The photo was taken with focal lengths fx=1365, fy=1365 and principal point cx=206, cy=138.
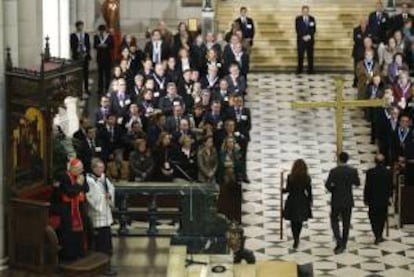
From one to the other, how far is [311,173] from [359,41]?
615 cm

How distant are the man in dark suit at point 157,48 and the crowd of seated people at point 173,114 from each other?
22 mm

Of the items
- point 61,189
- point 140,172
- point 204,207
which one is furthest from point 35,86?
point 140,172

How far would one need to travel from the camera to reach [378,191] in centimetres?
2234

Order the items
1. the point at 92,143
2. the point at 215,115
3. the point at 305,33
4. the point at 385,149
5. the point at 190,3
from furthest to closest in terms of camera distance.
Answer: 1. the point at 190,3
2. the point at 305,33
3. the point at 385,149
4. the point at 215,115
5. the point at 92,143

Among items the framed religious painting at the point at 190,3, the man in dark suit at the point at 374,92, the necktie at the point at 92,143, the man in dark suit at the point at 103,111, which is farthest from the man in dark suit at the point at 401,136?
the framed religious painting at the point at 190,3

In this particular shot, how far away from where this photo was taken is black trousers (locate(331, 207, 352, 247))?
22.2 metres

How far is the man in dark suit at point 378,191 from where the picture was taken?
22.2m

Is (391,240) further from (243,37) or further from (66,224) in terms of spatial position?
(243,37)

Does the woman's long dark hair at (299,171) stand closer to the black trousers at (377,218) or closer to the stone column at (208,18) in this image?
the black trousers at (377,218)

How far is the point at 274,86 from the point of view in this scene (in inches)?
1272

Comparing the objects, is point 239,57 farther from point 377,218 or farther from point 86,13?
point 377,218

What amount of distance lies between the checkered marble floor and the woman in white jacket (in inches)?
147

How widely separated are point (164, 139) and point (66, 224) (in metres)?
5.41

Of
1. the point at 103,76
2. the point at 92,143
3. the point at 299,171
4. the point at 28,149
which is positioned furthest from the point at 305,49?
the point at 28,149
